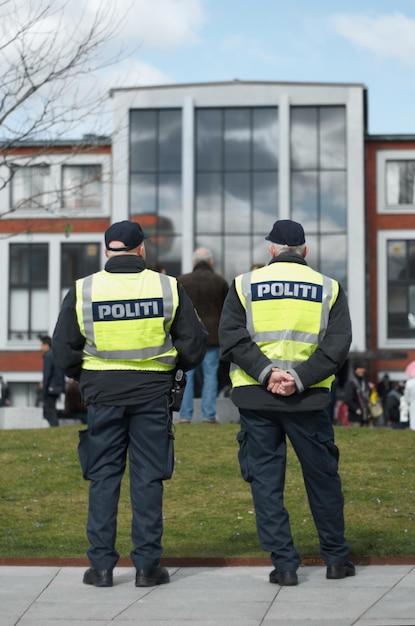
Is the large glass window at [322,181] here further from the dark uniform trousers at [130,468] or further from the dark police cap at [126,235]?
the dark uniform trousers at [130,468]

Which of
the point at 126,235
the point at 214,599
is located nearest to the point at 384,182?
the point at 126,235

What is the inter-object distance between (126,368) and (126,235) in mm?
767

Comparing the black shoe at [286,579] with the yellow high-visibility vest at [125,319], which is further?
the yellow high-visibility vest at [125,319]

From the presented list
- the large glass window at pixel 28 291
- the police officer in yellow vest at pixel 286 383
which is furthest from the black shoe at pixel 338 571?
the large glass window at pixel 28 291

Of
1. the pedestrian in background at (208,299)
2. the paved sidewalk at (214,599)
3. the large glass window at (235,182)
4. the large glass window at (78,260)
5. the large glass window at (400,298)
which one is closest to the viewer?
the paved sidewalk at (214,599)

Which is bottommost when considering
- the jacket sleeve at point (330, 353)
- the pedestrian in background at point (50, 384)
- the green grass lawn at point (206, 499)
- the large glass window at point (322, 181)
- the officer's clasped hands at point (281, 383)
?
the green grass lawn at point (206, 499)

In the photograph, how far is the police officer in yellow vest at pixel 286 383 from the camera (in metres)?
6.62

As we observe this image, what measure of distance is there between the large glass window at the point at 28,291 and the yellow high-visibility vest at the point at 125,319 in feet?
151

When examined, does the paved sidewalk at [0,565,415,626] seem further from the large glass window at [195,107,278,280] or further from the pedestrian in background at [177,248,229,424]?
the large glass window at [195,107,278,280]

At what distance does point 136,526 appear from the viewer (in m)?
6.62

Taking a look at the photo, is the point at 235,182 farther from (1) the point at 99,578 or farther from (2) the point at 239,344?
(1) the point at 99,578

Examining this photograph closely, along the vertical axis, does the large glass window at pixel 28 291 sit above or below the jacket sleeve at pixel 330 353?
above

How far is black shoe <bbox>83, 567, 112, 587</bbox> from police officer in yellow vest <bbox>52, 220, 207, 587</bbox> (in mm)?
37

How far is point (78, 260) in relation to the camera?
52.8m
